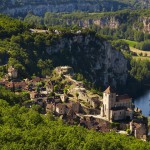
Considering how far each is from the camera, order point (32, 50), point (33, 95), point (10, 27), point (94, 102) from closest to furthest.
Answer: point (33, 95) < point (94, 102) < point (32, 50) < point (10, 27)

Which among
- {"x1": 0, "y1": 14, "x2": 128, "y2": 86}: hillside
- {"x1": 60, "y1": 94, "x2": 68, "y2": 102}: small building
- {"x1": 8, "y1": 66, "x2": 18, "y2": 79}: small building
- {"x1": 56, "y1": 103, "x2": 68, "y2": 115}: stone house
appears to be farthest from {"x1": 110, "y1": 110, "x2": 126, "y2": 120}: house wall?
{"x1": 0, "y1": 14, "x2": 128, "y2": 86}: hillside

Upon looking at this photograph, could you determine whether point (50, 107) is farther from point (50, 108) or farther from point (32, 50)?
point (32, 50)

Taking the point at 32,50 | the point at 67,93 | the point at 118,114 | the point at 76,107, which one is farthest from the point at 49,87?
the point at 32,50

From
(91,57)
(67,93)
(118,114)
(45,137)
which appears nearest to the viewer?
(45,137)

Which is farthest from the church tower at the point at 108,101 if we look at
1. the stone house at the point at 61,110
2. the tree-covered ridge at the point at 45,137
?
the tree-covered ridge at the point at 45,137

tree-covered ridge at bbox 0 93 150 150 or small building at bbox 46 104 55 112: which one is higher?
tree-covered ridge at bbox 0 93 150 150

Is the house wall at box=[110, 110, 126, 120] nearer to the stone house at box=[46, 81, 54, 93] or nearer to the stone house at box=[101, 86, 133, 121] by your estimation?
the stone house at box=[101, 86, 133, 121]

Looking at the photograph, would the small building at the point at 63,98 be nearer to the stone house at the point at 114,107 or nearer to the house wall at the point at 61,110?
the house wall at the point at 61,110
